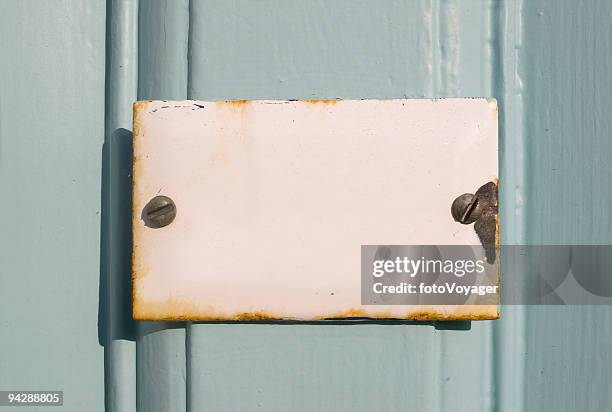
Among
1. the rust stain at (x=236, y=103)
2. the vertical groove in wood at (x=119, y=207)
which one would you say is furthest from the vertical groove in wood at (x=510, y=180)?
the vertical groove in wood at (x=119, y=207)

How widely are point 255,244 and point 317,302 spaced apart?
82mm

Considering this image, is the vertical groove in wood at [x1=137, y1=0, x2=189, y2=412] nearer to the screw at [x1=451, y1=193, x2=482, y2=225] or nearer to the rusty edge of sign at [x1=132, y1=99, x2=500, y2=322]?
the rusty edge of sign at [x1=132, y1=99, x2=500, y2=322]

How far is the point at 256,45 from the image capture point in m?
0.61

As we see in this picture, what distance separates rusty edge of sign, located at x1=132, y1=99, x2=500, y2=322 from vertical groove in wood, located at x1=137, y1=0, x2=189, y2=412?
0.03m

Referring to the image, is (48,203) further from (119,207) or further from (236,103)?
(236,103)

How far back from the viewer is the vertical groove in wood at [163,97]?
2.01 feet

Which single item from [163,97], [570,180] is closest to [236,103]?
[163,97]

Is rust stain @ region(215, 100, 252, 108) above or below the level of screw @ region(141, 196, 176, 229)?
above

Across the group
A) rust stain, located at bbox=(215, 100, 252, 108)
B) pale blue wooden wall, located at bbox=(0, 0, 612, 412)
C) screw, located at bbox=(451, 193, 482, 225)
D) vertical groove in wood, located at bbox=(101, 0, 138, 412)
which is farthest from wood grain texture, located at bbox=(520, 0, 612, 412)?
vertical groove in wood, located at bbox=(101, 0, 138, 412)

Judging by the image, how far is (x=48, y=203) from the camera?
0.65 m

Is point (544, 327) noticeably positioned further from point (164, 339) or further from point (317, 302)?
point (164, 339)

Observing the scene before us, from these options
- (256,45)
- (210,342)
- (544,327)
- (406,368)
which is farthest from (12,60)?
(544,327)

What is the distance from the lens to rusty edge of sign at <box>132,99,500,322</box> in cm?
58

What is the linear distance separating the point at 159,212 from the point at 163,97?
13 cm
